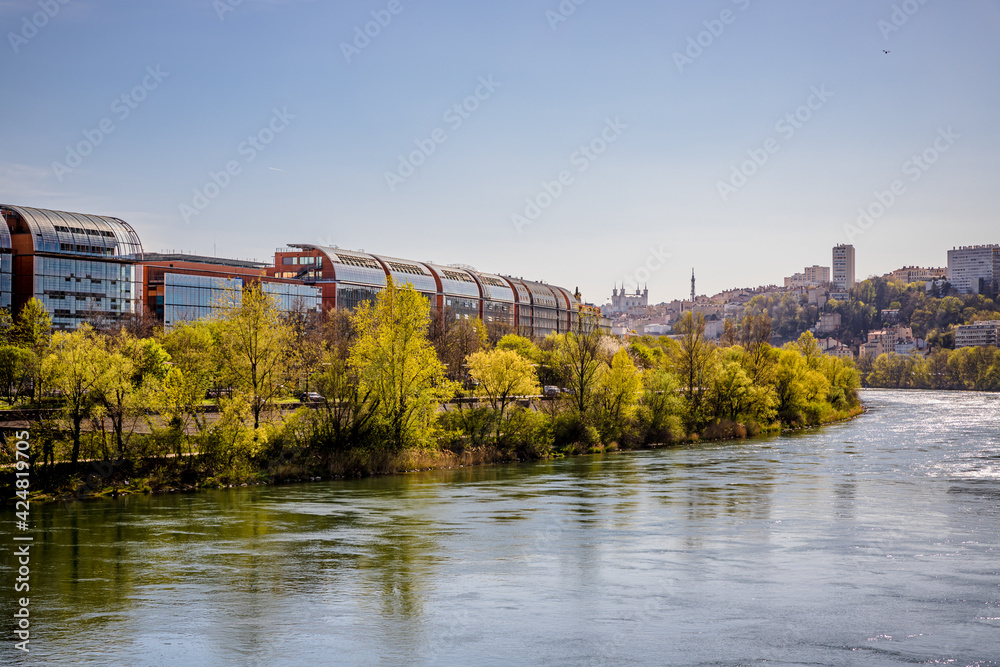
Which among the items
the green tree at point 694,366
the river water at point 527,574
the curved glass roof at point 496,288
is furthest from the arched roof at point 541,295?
the river water at point 527,574

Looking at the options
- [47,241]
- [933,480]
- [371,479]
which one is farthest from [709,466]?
[47,241]

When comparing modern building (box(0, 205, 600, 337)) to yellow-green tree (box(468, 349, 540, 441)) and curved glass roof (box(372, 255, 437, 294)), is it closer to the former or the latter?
curved glass roof (box(372, 255, 437, 294))

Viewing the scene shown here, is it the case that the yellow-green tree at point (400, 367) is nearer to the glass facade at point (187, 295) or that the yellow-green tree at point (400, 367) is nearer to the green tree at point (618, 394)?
the green tree at point (618, 394)

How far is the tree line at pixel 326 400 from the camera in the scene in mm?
36906

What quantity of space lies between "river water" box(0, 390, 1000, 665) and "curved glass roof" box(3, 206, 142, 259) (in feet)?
195

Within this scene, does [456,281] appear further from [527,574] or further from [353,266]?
[527,574]

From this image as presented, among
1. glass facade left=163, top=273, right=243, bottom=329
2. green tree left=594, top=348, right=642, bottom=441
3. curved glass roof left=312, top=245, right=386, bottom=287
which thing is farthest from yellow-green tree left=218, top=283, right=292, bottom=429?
curved glass roof left=312, top=245, right=386, bottom=287

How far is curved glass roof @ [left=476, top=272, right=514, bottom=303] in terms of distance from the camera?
13675 cm

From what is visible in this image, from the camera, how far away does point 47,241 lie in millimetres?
85625

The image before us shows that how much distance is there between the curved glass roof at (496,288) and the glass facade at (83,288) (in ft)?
178

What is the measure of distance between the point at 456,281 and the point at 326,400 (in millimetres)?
85858

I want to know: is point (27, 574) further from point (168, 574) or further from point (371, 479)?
point (371, 479)

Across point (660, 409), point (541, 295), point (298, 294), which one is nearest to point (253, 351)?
point (660, 409)

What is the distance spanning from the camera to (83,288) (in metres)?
89.5
